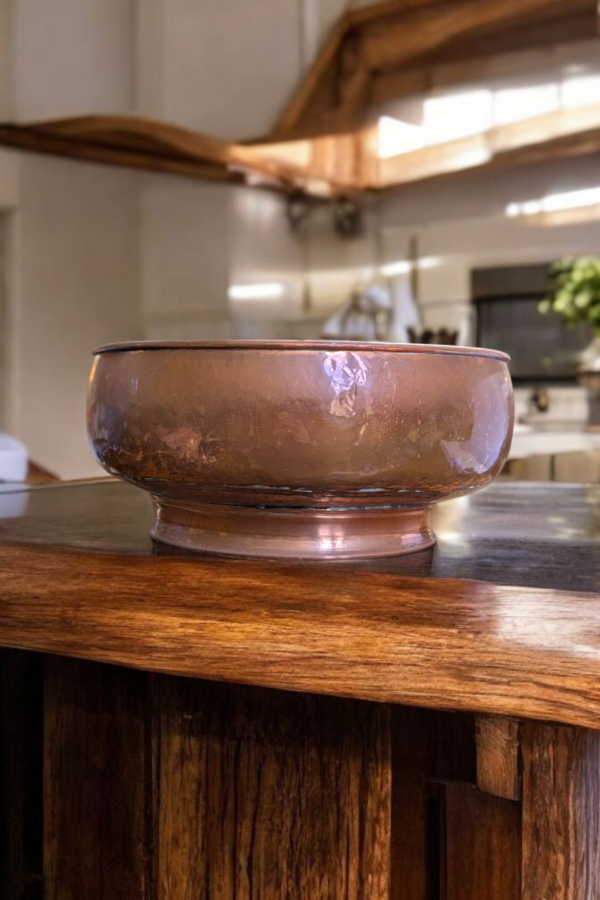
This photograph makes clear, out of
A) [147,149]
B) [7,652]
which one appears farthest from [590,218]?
[7,652]

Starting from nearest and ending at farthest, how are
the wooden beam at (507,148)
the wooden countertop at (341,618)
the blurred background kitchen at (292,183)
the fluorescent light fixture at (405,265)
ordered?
the wooden countertop at (341,618) < the wooden beam at (507,148) < the blurred background kitchen at (292,183) < the fluorescent light fixture at (405,265)

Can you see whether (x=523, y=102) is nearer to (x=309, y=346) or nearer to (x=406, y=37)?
(x=406, y=37)

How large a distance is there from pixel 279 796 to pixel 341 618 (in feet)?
0.54

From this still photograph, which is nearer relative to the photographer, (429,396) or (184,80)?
(429,396)

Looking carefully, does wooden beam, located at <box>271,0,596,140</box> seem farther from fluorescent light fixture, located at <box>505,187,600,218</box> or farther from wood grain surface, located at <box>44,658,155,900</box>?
wood grain surface, located at <box>44,658,155,900</box>

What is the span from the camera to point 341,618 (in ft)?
1.18

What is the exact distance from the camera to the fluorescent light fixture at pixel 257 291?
4254 millimetres

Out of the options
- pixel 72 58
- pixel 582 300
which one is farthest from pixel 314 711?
pixel 72 58

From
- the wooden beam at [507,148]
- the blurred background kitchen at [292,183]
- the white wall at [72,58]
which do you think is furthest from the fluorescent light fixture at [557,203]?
the white wall at [72,58]

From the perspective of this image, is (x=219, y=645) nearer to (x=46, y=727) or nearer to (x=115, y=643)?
(x=115, y=643)

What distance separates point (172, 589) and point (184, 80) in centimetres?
438

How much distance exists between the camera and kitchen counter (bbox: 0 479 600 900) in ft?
1.14

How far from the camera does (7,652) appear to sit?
0.61 metres

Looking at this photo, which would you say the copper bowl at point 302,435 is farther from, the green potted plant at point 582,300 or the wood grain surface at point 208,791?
the green potted plant at point 582,300
